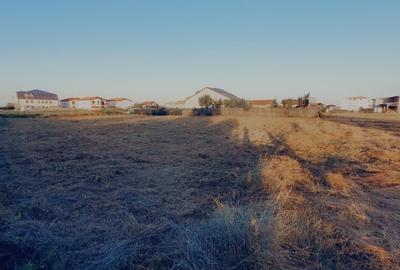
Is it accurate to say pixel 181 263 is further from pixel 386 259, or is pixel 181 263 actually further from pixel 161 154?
pixel 161 154

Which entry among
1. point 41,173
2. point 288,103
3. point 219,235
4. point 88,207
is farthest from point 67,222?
point 288,103

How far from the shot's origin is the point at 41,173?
15.5ft

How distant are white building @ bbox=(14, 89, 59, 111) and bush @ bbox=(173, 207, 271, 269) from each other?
64.0m

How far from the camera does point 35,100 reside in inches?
2554

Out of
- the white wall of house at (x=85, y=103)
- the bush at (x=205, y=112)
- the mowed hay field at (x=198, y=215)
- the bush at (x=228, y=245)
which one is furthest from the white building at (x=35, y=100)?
the bush at (x=228, y=245)

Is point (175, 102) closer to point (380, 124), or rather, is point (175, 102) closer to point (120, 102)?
point (120, 102)

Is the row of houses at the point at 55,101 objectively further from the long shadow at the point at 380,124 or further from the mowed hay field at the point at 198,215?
the mowed hay field at the point at 198,215

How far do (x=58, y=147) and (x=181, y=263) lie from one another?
7.42 m

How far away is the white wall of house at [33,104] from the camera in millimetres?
55963

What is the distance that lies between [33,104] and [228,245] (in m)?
77.2

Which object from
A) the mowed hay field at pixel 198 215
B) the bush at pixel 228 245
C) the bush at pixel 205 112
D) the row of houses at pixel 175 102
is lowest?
the mowed hay field at pixel 198 215

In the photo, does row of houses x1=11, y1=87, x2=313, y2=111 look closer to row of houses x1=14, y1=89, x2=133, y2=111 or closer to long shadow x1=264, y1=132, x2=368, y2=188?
row of houses x1=14, y1=89, x2=133, y2=111

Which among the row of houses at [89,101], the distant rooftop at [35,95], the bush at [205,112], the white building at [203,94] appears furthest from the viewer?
the distant rooftop at [35,95]

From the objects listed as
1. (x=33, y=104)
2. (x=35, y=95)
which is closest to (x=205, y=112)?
(x=33, y=104)
